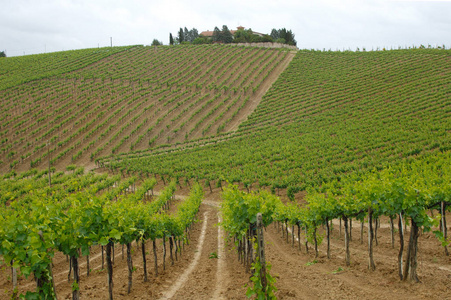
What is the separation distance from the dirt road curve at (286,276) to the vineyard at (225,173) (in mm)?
70

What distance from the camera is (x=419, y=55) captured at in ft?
199

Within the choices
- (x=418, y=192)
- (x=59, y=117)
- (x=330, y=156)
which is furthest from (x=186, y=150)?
(x=418, y=192)

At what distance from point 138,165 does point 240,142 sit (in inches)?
496

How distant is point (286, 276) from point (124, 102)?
2046 inches

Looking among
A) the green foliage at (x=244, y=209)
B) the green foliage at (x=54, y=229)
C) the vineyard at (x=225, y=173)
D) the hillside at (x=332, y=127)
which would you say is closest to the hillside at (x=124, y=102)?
the vineyard at (x=225, y=173)

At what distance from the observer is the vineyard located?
859cm

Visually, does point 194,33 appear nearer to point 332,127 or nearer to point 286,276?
point 332,127

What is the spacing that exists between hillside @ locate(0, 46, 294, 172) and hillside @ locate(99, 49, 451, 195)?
489 cm

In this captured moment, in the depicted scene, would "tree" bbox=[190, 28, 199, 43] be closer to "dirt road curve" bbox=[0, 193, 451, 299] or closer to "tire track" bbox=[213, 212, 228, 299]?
"dirt road curve" bbox=[0, 193, 451, 299]

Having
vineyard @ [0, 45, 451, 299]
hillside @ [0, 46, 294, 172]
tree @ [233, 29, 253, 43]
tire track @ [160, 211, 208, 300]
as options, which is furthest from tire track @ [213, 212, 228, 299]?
tree @ [233, 29, 253, 43]

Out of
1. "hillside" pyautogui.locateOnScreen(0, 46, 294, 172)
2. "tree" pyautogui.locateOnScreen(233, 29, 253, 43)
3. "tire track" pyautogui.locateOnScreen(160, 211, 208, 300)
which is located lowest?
"tire track" pyautogui.locateOnScreen(160, 211, 208, 300)

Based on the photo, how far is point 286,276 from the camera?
9695 millimetres

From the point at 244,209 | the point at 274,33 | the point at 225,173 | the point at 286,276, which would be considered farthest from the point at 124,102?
the point at 274,33

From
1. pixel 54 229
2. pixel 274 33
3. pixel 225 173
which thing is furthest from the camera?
pixel 274 33
